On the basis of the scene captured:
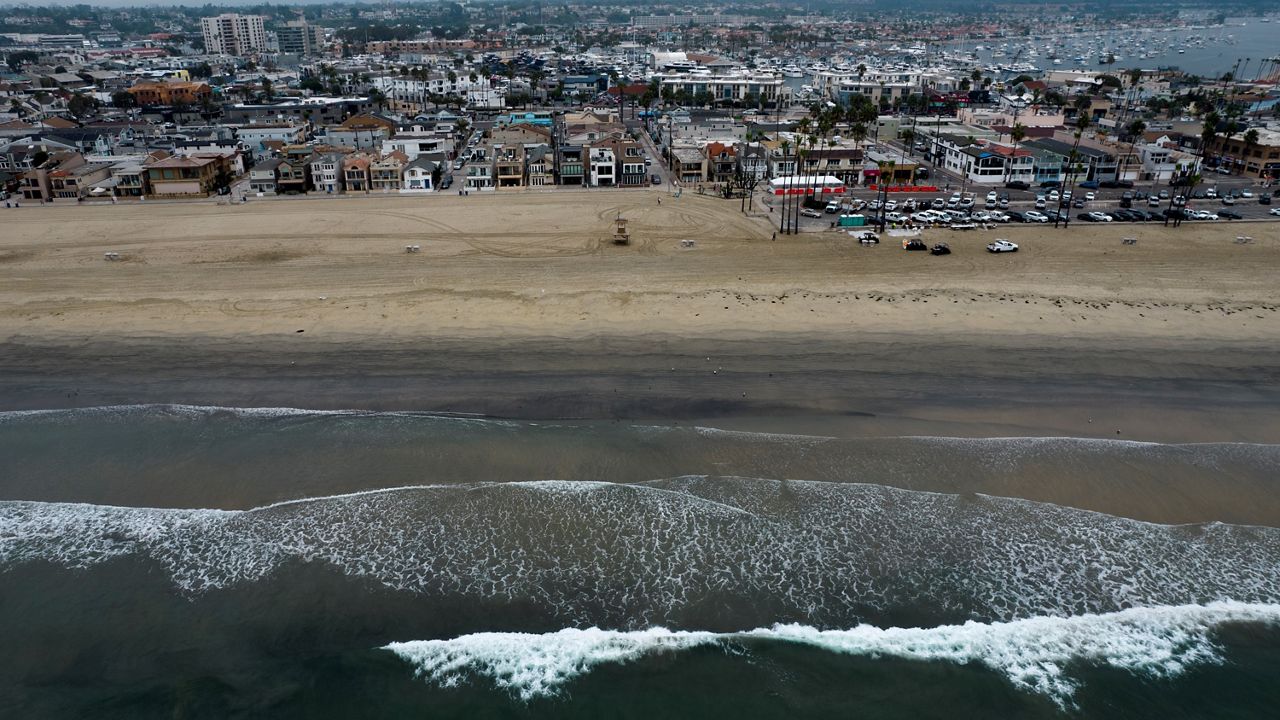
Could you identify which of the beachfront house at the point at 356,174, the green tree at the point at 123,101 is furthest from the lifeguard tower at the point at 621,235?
the green tree at the point at 123,101

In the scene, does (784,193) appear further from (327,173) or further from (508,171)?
(327,173)

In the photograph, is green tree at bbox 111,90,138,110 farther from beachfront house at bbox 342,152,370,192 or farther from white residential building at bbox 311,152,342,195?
beachfront house at bbox 342,152,370,192

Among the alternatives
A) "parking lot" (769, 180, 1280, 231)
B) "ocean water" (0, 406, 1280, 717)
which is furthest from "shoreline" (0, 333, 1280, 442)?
"parking lot" (769, 180, 1280, 231)

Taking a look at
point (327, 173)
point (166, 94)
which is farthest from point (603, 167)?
point (166, 94)

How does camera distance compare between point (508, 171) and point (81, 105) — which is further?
point (81, 105)

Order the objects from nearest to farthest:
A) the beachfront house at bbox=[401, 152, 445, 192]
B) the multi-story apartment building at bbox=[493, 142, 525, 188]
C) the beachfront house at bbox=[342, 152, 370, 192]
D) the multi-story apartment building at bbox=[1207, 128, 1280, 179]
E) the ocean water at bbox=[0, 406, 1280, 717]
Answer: the ocean water at bbox=[0, 406, 1280, 717] → the beachfront house at bbox=[342, 152, 370, 192] → the beachfront house at bbox=[401, 152, 445, 192] → the multi-story apartment building at bbox=[1207, 128, 1280, 179] → the multi-story apartment building at bbox=[493, 142, 525, 188]

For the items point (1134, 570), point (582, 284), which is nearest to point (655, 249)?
point (582, 284)

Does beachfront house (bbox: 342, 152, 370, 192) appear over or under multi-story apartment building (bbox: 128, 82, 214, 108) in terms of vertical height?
under
